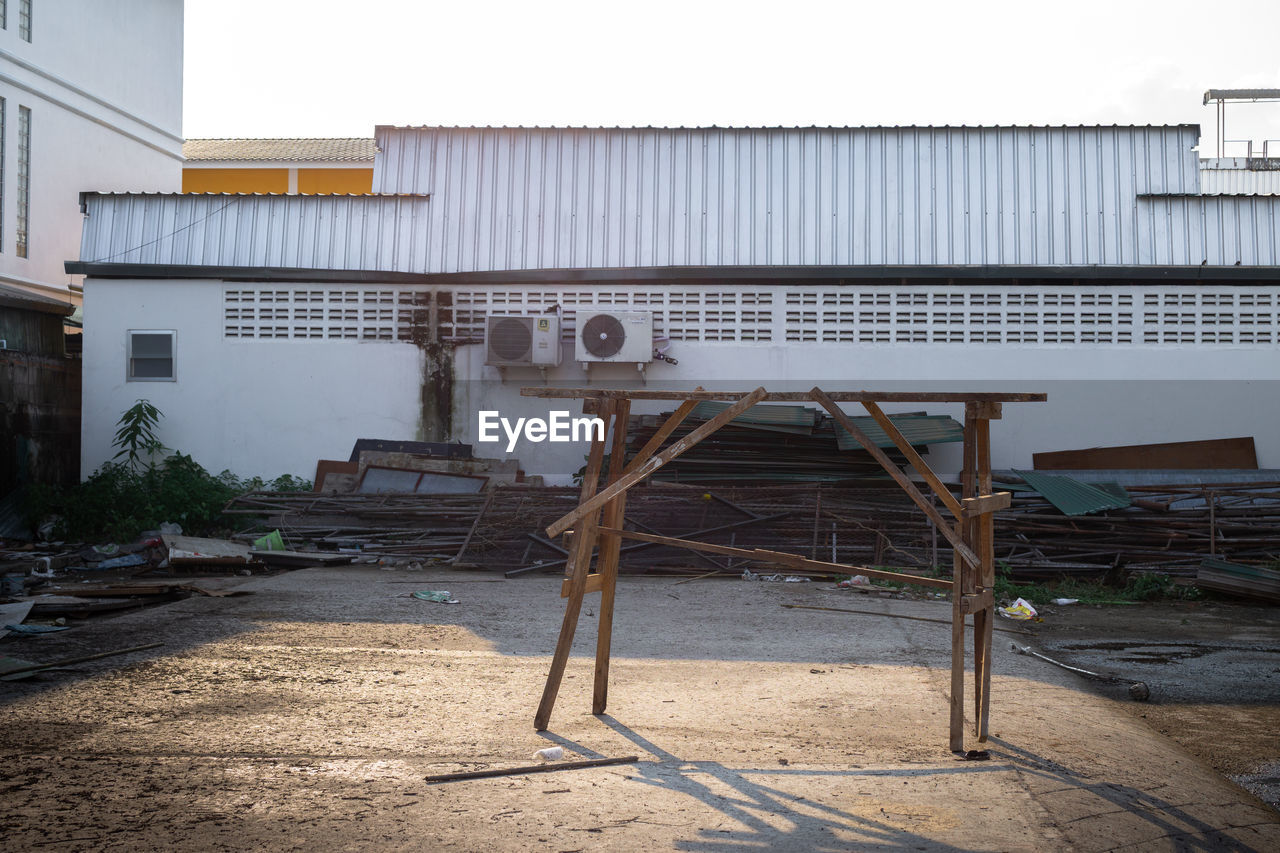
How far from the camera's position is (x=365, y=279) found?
14977mm

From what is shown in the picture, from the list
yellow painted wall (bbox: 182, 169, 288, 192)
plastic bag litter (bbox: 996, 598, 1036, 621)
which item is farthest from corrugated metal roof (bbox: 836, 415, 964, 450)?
yellow painted wall (bbox: 182, 169, 288, 192)

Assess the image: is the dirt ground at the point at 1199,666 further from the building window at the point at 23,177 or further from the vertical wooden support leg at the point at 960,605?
the building window at the point at 23,177

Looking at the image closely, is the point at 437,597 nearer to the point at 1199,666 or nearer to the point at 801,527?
the point at 801,527

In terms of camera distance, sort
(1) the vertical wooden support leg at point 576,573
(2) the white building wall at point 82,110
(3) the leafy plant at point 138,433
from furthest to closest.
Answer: (2) the white building wall at point 82,110, (3) the leafy plant at point 138,433, (1) the vertical wooden support leg at point 576,573

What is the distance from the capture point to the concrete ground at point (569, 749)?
12.7 feet

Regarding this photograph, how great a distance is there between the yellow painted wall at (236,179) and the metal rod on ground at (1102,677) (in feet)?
89.7

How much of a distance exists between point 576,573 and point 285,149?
94.1 feet

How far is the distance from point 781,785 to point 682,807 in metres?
0.54

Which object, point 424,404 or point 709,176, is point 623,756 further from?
point 709,176

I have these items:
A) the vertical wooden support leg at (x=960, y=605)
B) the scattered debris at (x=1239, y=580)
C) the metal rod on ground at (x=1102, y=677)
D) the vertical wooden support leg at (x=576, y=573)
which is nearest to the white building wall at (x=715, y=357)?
the scattered debris at (x=1239, y=580)

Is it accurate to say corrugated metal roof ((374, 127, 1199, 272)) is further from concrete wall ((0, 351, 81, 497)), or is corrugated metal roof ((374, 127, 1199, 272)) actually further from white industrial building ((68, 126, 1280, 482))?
concrete wall ((0, 351, 81, 497))

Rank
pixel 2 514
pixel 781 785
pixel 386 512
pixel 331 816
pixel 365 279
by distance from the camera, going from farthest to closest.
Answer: pixel 365 279 < pixel 2 514 < pixel 386 512 < pixel 781 785 < pixel 331 816

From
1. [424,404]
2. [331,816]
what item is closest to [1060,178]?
[424,404]

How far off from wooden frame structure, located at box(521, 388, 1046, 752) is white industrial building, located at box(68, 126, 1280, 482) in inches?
342
